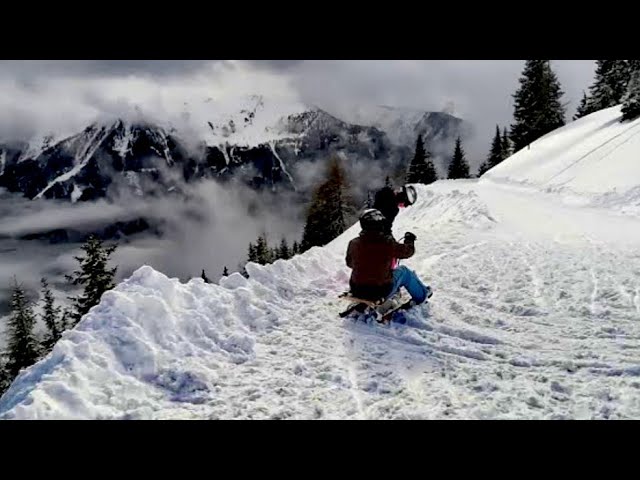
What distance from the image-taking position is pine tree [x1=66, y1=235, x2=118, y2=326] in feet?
89.7

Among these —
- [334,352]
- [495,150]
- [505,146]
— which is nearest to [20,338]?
[334,352]

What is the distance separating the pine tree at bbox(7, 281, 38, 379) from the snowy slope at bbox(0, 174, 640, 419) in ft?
122

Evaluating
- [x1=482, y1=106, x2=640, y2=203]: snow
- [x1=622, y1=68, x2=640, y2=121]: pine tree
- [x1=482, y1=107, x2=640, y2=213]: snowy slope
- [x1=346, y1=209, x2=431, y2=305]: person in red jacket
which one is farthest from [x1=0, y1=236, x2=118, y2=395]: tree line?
[x1=622, y1=68, x2=640, y2=121]: pine tree

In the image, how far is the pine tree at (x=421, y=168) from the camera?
2052 inches

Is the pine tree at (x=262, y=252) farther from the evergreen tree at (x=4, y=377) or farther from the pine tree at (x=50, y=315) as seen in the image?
the evergreen tree at (x=4, y=377)

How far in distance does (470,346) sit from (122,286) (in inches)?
206

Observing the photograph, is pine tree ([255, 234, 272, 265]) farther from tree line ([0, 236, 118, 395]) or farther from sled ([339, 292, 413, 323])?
sled ([339, 292, 413, 323])

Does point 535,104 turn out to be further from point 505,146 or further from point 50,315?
point 50,315

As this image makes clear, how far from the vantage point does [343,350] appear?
7.05 metres

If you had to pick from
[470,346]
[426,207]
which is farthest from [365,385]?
[426,207]

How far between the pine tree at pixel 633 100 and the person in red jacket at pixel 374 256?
121ft

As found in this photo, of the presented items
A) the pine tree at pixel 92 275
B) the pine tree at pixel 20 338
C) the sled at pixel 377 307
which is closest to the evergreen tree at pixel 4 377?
the pine tree at pixel 20 338
